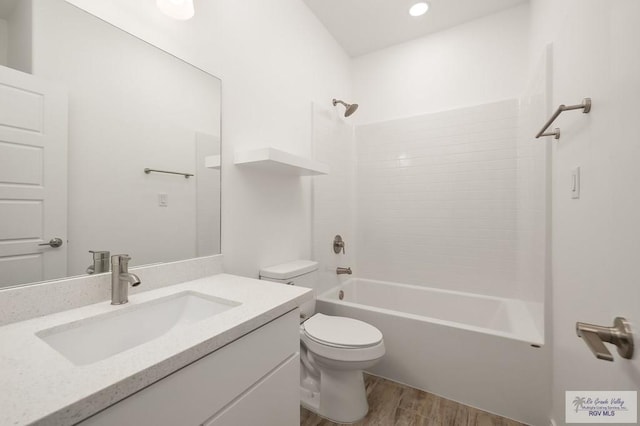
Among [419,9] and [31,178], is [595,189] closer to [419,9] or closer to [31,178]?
[31,178]

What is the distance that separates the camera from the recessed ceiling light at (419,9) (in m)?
2.06

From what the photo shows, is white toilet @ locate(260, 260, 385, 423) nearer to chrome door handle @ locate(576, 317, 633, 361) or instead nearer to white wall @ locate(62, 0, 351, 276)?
white wall @ locate(62, 0, 351, 276)

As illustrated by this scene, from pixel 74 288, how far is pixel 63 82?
2.29 ft

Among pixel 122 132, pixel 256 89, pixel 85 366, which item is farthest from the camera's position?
pixel 256 89

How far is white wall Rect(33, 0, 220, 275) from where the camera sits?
2.97 feet

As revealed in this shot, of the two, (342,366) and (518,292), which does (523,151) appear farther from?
(342,366)

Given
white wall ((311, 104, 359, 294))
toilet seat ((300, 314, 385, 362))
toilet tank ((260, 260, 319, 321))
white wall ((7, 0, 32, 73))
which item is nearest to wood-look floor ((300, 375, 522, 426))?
toilet seat ((300, 314, 385, 362))

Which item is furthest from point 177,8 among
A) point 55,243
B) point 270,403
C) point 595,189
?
point 595,189

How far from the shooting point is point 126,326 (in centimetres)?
87

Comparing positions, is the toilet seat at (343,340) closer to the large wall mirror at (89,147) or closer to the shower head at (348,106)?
the large wall mirror at (89,147)

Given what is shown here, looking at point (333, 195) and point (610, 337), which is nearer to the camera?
point (610, 337)

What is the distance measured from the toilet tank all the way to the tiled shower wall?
1058 mm

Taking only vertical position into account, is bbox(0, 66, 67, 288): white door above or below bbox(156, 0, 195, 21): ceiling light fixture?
below

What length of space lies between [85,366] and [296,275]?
1.22 meters
